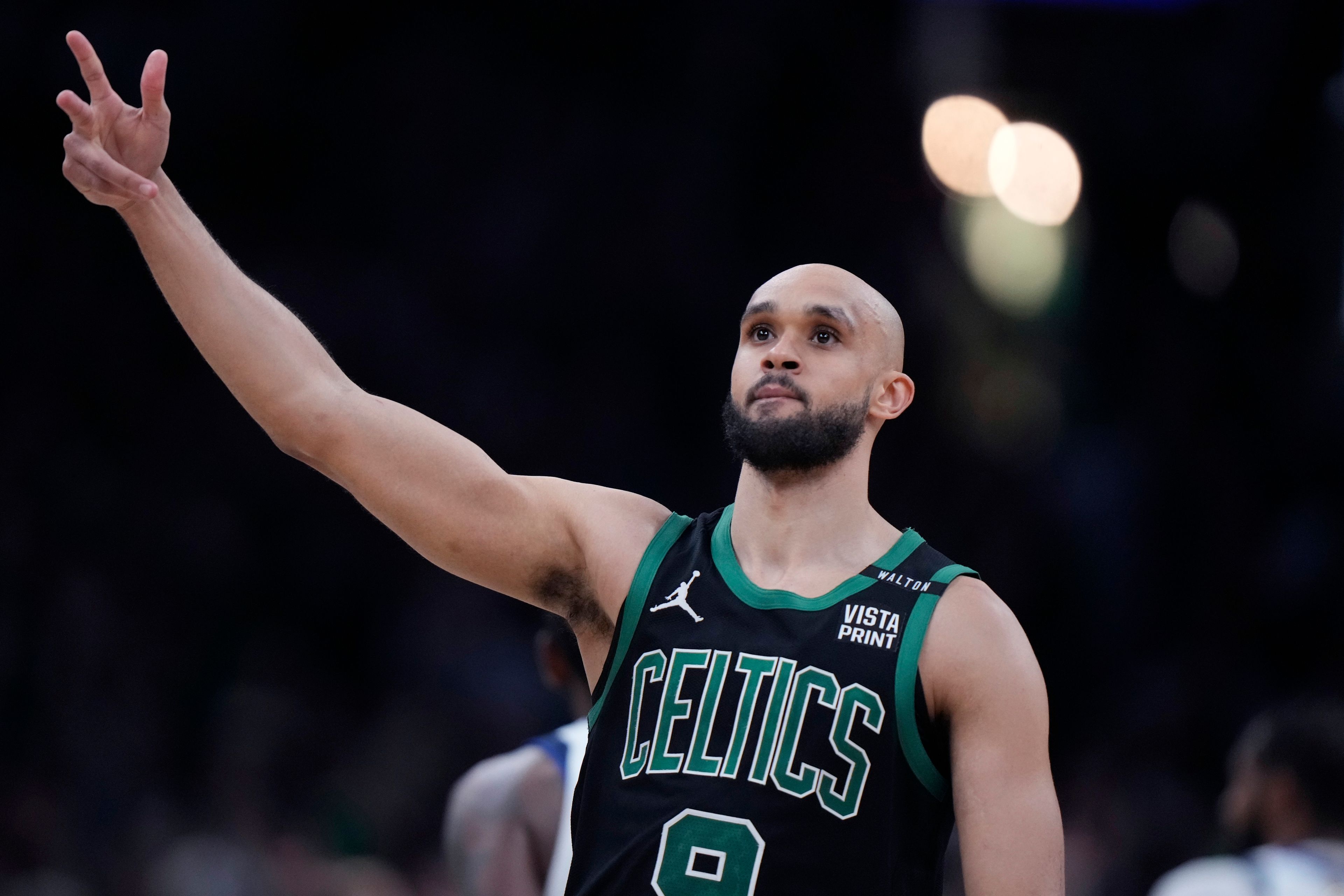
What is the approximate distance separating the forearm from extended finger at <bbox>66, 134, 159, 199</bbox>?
0.20 ft

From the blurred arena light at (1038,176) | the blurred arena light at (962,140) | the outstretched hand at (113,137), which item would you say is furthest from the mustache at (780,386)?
the blurred arena light at (1038,176)

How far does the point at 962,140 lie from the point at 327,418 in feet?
30.3

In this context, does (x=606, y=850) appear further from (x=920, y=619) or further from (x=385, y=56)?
(x=385, y=56)

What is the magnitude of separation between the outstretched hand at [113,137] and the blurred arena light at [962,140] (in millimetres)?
8594

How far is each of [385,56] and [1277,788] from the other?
948 cm

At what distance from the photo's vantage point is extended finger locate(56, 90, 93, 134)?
294 cm

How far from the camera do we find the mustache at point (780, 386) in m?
3.44

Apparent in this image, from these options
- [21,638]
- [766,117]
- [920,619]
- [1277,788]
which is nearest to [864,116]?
[766,117]

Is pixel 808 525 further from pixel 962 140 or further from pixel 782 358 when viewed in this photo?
pixel 962 140

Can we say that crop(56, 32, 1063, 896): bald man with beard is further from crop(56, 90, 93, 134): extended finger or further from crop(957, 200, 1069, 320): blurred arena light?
crop(957, 200, 1069, 320): blurred arena light

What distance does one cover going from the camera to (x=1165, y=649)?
1108 cm

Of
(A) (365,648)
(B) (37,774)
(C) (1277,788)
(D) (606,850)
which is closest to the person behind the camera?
(D) (606,850)

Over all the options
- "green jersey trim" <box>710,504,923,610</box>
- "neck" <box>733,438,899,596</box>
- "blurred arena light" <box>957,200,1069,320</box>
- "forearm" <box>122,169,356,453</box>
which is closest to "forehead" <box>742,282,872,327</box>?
"neck" <box>733,438,899,596</box>

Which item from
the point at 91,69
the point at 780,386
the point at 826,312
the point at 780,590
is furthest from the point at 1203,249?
the point at 91,69
